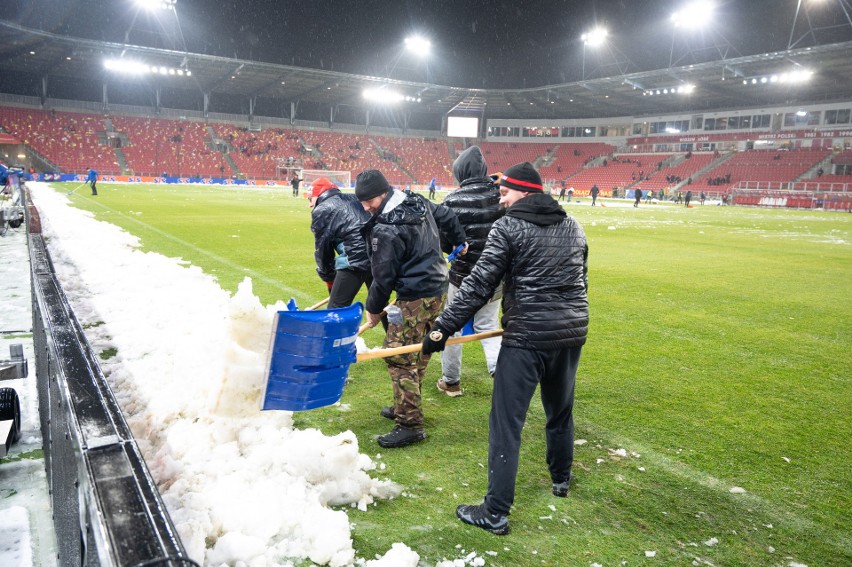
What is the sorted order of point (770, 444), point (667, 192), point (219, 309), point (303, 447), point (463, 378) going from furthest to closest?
point (667, 192) < point (219, 309) < point (463, 378) < point (770, 444) < point (303, 447)

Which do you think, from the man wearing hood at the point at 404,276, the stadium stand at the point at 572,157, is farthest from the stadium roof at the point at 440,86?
the man wearing hood at the point at 404,276

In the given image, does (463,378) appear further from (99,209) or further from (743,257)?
(99,209)

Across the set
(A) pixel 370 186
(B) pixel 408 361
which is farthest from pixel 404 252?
(B) pixel 408 361

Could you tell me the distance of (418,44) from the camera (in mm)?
57781

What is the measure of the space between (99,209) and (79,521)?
70.0 ft

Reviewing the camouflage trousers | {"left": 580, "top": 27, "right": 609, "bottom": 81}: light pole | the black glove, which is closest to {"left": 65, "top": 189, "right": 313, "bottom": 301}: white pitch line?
the camouflage trousers

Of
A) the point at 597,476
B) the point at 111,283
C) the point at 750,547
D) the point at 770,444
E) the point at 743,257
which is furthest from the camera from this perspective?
the point at 743,257

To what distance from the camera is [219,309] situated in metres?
6.58

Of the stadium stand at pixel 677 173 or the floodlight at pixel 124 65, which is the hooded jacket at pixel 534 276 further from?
the stadium stand at pixel 677 173

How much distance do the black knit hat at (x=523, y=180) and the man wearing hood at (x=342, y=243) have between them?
210 cm

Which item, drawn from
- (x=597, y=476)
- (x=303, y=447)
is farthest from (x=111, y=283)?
(x=597, y=476)

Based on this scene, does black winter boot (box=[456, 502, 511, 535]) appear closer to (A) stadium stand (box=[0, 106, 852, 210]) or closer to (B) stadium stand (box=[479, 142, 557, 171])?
(A) stadium stand (box=[0, 106, 852, 210])

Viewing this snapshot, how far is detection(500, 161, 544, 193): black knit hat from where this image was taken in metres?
2.97

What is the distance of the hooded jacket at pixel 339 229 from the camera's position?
4.88 m
